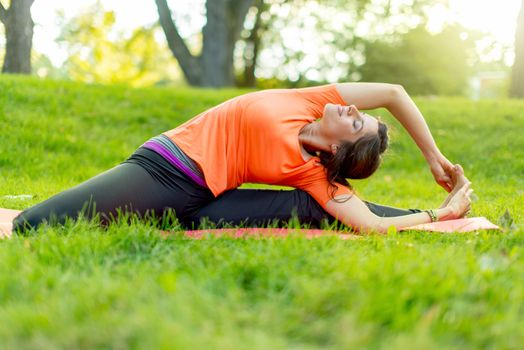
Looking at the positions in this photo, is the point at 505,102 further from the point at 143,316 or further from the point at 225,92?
the point at 143,316

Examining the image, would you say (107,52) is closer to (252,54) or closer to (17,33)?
(252,54)

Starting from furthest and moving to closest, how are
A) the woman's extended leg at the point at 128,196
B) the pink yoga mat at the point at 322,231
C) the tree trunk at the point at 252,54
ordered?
the tree trunk at the point at 252,54, the woman's extended leg at the point at 128,196, the pink yoga mat at the point at 322,231

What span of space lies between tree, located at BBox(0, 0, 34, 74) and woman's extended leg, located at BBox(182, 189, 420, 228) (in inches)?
197

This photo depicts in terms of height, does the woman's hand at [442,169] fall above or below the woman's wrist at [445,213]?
above

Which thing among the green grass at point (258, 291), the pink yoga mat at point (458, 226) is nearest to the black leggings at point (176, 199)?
the green grass at point (258, 291)

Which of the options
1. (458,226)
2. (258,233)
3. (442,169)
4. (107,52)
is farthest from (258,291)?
(107,52)

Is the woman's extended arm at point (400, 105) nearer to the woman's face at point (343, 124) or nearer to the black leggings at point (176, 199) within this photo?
the woman's face at point (343, 124)

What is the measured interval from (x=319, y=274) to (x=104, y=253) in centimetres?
99

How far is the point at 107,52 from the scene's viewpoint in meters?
30.6

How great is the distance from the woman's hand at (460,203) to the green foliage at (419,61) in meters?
18.4

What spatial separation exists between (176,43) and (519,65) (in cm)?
708

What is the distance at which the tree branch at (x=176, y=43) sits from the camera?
1314cm

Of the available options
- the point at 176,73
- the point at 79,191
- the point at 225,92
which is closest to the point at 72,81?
the point at 225,92

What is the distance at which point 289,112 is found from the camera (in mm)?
3859
